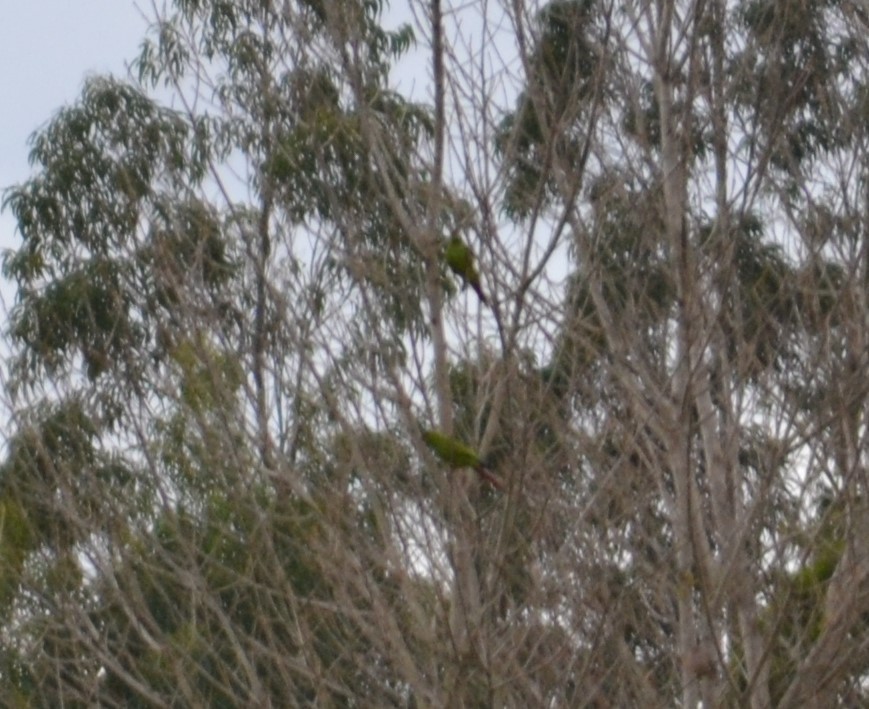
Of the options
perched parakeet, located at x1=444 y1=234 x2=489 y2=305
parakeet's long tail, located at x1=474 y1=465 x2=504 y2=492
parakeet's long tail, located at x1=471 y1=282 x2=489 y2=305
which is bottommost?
parakeet's long tail, located at x1=474 y1=465 x2=504 y2=492

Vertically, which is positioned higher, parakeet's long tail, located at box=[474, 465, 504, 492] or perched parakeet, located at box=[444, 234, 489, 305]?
perched parakeet, located at box=[444, 234, 489, 305]

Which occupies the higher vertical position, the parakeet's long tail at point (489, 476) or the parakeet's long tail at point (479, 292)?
the parakeet's long tail at point (479, 292)

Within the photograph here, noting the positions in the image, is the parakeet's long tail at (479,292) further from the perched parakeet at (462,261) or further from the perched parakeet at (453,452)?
the perched parakeet at (453,452)

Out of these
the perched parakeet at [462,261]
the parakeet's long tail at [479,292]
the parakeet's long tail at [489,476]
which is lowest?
the parakeet's long tail at [489,476]

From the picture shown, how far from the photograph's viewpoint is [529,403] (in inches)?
188

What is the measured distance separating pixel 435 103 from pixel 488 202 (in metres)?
0.29

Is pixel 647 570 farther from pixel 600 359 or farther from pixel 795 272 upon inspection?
pixel 795 272

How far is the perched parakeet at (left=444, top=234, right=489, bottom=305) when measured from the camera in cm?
438

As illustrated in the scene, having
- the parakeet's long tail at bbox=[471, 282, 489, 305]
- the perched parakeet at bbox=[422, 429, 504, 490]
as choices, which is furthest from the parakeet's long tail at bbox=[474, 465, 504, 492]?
the parakeet's long tail at bbox=[471, 282, 489, 305]

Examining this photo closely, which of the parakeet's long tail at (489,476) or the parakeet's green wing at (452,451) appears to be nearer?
the parakeet's green wing at (452,451)

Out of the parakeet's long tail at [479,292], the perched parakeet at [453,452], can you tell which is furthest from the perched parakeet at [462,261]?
the perched parakeet at [453,452]

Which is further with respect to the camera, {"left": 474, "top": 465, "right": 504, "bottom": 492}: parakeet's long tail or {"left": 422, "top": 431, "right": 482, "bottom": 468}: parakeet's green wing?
{"left": 474, "top": 465, "right": 504, "bottom": 492}: parakeet's long tail

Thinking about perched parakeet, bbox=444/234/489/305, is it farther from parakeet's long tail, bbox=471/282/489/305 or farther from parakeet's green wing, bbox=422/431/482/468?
parakeet's green wing, bbox=422/431/482/468

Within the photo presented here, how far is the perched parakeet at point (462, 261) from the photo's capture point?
438 centimetres
